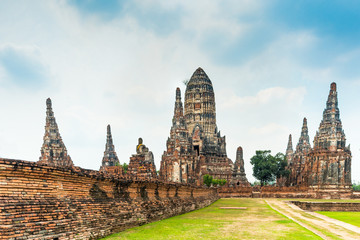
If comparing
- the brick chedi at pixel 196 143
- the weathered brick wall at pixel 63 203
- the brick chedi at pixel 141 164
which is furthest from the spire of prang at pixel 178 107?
the weathered brick wall at pixel 63 203

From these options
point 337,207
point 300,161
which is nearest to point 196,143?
point 300,161

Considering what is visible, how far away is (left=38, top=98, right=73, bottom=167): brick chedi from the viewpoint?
41062 mm

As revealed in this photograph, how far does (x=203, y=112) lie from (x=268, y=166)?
1658 cm

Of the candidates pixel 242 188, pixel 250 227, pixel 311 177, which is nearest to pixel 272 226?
pixel 250 227

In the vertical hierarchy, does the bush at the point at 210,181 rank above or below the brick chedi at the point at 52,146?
below

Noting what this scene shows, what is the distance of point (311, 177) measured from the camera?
42438 millimetres

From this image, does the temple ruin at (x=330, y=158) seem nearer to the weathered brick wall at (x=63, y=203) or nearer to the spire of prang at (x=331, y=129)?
the spire of prang at (x=331, y=129)

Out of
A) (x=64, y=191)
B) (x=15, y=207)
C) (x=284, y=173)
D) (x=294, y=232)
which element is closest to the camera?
(x=15, y=207)

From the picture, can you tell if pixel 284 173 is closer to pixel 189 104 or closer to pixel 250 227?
pixel 189 104

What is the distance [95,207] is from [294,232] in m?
6.47

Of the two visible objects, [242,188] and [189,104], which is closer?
[242,188]

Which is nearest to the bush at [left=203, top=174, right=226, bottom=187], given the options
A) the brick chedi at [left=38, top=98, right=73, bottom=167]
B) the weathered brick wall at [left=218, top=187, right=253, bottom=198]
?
the weathered brick wall at [left=218, top=187, right=253, bottom=198]

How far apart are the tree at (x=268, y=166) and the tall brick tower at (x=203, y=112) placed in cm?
670

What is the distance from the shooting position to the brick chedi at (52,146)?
135 feet
